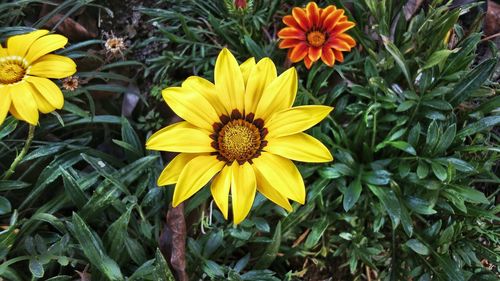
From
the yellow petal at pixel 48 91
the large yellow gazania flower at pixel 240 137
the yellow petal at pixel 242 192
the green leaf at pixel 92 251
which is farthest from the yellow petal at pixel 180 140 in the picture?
the green leaf at pixel 92 251

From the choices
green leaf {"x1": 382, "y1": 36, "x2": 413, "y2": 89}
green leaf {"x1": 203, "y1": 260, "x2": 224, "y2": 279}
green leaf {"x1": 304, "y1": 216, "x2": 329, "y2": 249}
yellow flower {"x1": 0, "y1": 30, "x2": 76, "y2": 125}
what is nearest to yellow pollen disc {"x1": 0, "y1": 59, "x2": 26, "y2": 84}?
yellow flower {"x1": 0, "y1": 30, "x2": 76, "y2": 125}

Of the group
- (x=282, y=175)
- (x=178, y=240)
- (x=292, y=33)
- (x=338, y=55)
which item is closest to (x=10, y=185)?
(x=178, y=240)

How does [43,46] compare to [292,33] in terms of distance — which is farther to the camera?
[292,33]

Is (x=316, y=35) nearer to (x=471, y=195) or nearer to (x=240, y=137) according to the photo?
(x=240, y=137)

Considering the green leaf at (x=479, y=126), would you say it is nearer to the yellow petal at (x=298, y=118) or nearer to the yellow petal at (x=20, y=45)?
the yellow petal at (x=298, y=118)

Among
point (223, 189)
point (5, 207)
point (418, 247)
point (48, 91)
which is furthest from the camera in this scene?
point (418, 247)
